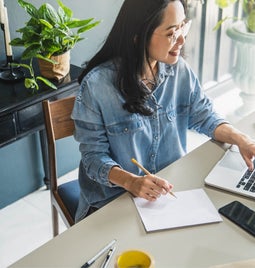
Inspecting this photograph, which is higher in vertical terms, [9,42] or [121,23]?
[121,23]

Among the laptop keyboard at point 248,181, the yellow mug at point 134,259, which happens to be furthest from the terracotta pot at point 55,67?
the yellow mug at point 134,259

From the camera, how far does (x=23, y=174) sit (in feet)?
7.87

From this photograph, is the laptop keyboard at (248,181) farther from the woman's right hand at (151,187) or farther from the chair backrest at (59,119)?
the chair backrest at (59,119)

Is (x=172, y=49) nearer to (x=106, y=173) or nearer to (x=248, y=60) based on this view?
(x=106, y=173)

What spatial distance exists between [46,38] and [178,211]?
0.99 m

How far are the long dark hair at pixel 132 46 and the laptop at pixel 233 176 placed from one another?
28 cm

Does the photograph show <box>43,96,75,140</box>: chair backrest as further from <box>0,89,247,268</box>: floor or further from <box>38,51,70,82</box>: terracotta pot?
<box>0,89,247,268</box>: floor

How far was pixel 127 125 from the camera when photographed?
1.47 metres

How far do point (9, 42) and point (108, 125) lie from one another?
71 cm

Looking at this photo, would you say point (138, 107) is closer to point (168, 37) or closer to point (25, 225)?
point (168, 37)

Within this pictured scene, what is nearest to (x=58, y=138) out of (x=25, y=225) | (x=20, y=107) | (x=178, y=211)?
(x=20, y=107)

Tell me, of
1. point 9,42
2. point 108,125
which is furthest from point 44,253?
point 9,42

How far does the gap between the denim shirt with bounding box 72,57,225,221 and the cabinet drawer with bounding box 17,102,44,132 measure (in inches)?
16.6

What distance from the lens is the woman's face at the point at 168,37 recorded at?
1.34 m
